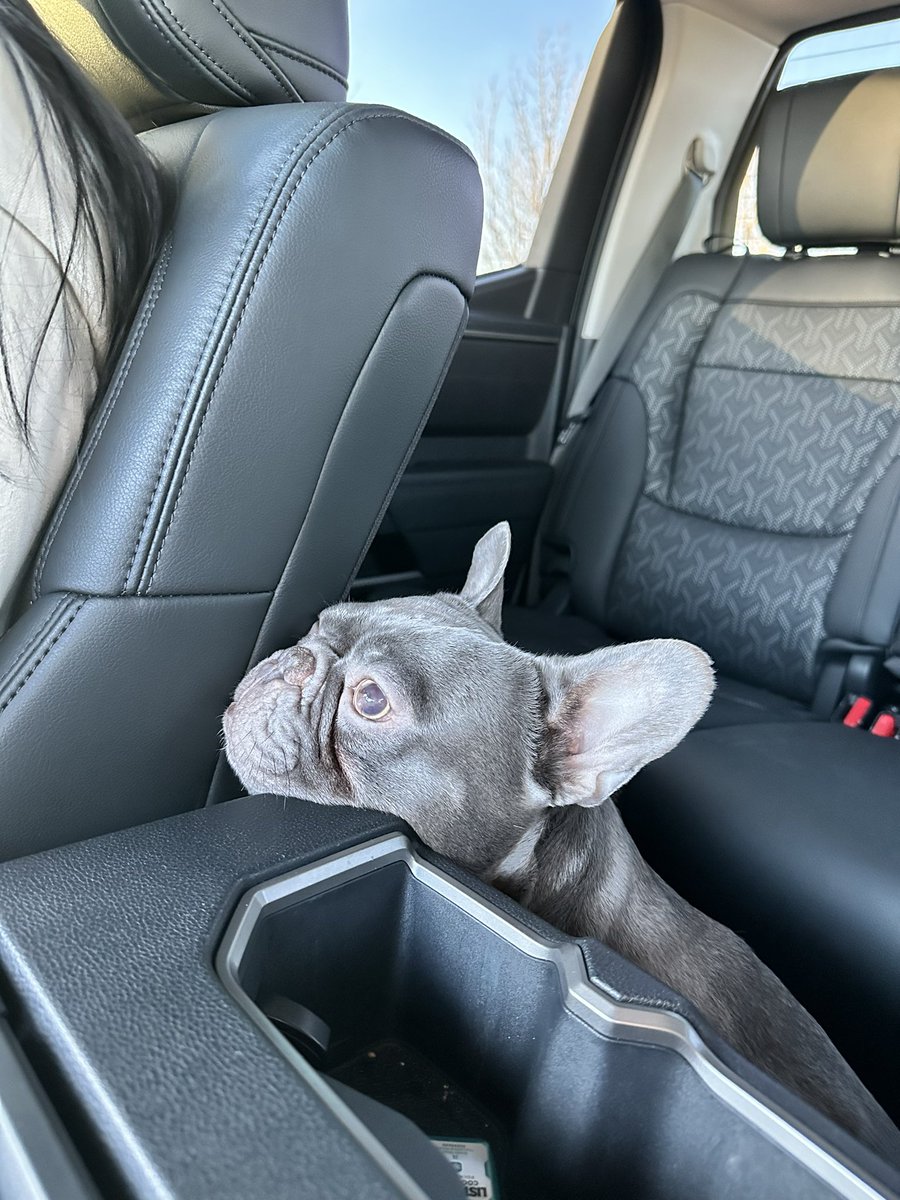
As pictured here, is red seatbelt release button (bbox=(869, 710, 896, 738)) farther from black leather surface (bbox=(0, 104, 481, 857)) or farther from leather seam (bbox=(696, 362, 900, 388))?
black leather surface (bbox=(0, 104, 481, 857))

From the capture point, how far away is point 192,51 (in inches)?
40.6

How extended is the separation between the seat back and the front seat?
147 cm

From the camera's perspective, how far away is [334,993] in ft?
2.79

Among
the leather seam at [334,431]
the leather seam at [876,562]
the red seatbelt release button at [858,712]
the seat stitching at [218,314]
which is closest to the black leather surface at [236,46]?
the seat stitching at [218,314]

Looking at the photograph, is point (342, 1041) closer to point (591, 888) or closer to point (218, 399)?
point (591, 888)

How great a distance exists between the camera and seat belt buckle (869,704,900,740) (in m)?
2.13

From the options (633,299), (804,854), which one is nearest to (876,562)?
(804,854)

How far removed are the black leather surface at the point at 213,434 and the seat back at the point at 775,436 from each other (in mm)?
1491

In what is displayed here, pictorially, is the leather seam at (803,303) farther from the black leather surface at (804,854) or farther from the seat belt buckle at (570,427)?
the black leather surface at (804,854)

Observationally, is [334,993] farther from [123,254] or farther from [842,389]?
[842,389]

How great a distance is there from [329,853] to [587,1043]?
30 cm

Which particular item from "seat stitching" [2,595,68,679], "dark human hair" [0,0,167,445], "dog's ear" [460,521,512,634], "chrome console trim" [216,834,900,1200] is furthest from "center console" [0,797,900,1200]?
"dog's ear" [460,521,512,634]

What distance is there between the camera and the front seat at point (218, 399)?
968 mm

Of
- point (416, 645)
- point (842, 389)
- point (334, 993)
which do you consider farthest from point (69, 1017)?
point (842, 389)
